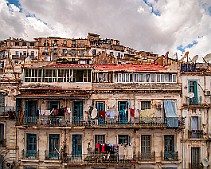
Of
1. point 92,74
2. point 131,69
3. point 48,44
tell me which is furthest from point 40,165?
point 48,44

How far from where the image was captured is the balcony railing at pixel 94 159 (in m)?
27.6

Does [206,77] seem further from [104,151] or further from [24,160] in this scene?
[24,160]

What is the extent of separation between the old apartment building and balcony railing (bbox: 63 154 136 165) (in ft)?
0.33

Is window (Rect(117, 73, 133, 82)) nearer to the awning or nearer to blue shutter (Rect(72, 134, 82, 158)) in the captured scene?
the awning

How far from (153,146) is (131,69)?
822cm

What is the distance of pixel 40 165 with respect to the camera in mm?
28719

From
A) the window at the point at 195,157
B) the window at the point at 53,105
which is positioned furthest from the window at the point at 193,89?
the window at the point at 53,105

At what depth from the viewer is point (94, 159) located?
27859 mm

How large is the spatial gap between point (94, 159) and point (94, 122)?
3.59 m

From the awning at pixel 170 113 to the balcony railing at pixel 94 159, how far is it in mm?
5177

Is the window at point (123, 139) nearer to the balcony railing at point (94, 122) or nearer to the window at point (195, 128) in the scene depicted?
the balcony railing at point (94, 122)

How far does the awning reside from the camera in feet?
90.5

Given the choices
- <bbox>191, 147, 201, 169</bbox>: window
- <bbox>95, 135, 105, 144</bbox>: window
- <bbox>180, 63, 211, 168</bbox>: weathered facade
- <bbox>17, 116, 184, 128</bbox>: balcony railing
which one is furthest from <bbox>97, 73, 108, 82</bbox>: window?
<bbox>191, 147, 201, 169</bbox>: window

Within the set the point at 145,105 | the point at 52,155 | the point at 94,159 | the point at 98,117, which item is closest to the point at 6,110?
the point at 52,155
